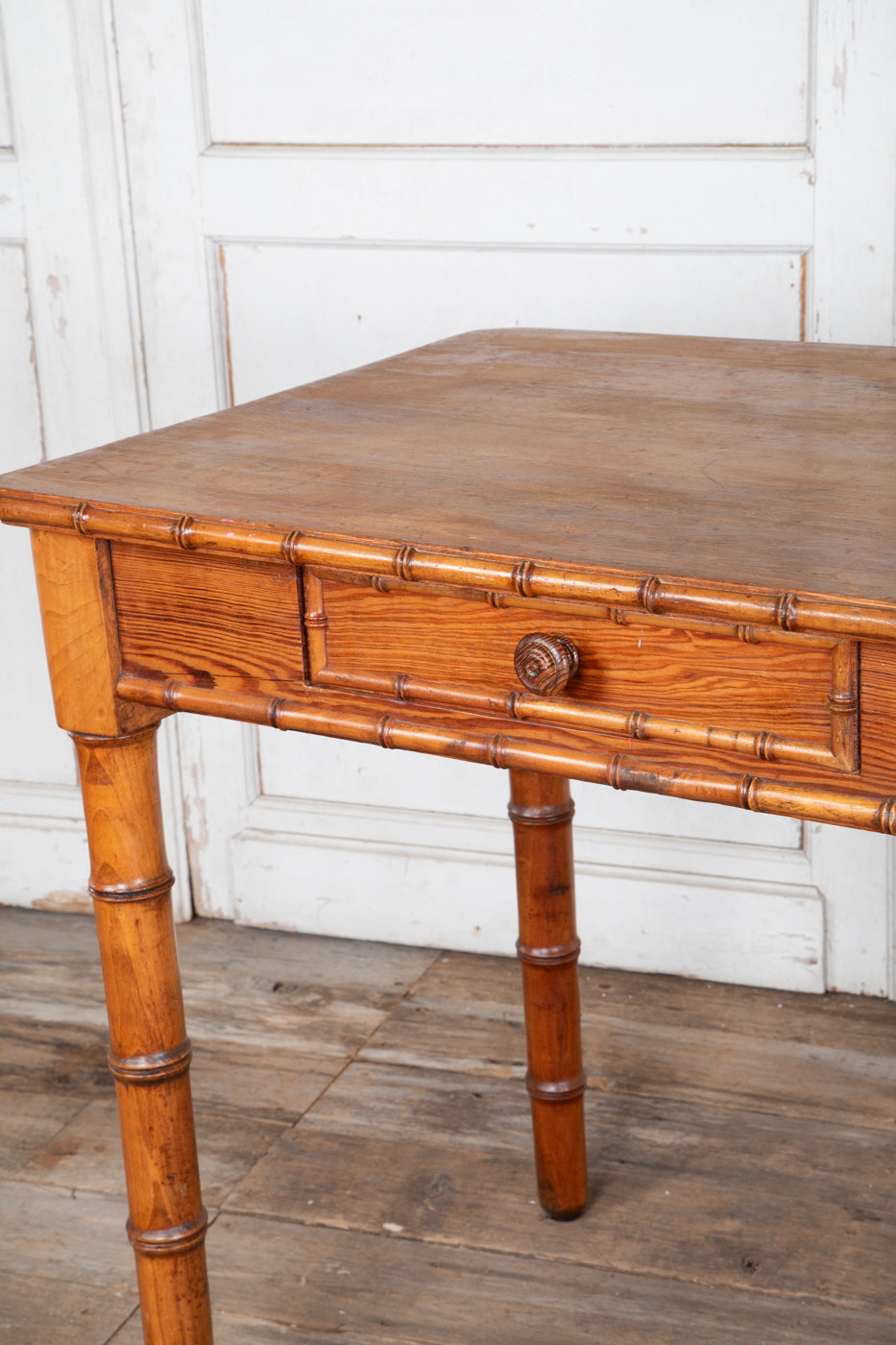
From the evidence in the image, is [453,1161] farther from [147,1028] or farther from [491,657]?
[491,657]

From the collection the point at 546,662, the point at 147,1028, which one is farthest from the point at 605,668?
the point at 147,1028

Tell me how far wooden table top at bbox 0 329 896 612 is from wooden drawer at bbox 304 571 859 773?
A: 0.14ft

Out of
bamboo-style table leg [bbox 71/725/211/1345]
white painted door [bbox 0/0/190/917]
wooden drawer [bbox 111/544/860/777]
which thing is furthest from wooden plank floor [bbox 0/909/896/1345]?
wooden drawer [bbox 111/544/860/777]

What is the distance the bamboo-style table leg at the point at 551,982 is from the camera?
1559 millimetres

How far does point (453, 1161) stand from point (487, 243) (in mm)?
1169

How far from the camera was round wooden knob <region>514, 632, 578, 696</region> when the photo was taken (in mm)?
971

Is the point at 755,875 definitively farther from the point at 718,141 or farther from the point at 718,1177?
the point at 718,141

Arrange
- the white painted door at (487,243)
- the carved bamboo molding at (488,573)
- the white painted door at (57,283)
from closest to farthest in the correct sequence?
the carved bamboo molding at (488,573) → the white painted door at (487,243) → the white painted door at (57,283)

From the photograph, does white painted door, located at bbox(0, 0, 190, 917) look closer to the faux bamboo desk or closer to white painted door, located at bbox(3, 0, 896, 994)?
white painted door, located at bbox(3, 0, 896, 994)

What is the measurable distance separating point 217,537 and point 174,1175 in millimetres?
556

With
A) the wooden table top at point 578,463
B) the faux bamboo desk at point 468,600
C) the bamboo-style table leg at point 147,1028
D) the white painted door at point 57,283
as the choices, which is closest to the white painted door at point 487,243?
the white painted door at point 57,283

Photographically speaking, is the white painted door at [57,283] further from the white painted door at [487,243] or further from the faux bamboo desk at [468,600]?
the faux bamboo desk at [468,600]

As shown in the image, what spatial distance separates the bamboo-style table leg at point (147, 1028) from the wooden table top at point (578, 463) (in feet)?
0.76

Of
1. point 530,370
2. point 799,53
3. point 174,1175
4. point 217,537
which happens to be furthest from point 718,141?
point 174,1175
